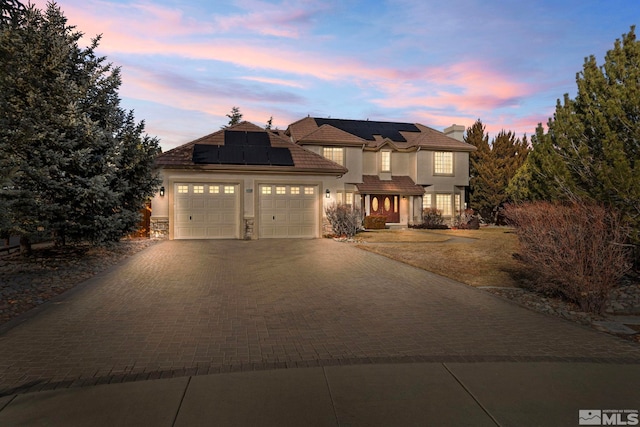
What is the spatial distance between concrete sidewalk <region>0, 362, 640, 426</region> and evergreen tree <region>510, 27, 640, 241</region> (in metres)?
5.48

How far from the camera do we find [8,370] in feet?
14.5

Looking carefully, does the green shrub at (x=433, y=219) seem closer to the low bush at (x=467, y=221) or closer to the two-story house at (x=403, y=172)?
the two-story house at (x=403, y=172)

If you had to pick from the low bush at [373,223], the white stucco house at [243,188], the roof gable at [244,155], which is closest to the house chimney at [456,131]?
the low bush at [373,223]

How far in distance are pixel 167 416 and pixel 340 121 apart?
100 feet

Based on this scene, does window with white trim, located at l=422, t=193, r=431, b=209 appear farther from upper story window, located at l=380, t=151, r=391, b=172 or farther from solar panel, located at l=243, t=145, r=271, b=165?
solar panel, located at l=243, t=145, r=271, b=165

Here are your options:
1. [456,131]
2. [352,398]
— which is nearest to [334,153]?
[456,131]

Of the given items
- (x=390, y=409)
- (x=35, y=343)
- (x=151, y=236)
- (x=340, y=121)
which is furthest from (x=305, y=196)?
(x=390, y=409)

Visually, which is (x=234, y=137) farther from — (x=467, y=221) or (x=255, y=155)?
(x=467, y=221)

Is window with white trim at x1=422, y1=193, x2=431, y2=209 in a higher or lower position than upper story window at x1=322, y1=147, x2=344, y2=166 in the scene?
lower

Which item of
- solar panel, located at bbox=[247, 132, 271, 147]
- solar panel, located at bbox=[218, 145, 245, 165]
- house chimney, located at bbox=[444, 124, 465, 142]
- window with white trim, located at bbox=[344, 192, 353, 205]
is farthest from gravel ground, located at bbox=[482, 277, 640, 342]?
house chimney, located at bbox=[444, 124, 465, 142]

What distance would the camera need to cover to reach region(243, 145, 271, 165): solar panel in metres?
20.5

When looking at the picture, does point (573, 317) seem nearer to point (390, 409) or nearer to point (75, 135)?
point (390, 409)

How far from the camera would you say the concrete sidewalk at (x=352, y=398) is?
3.45m

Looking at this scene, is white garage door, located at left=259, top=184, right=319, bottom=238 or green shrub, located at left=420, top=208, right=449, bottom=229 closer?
white garage door, located at left=259, top=184, right=319, bottom=238
